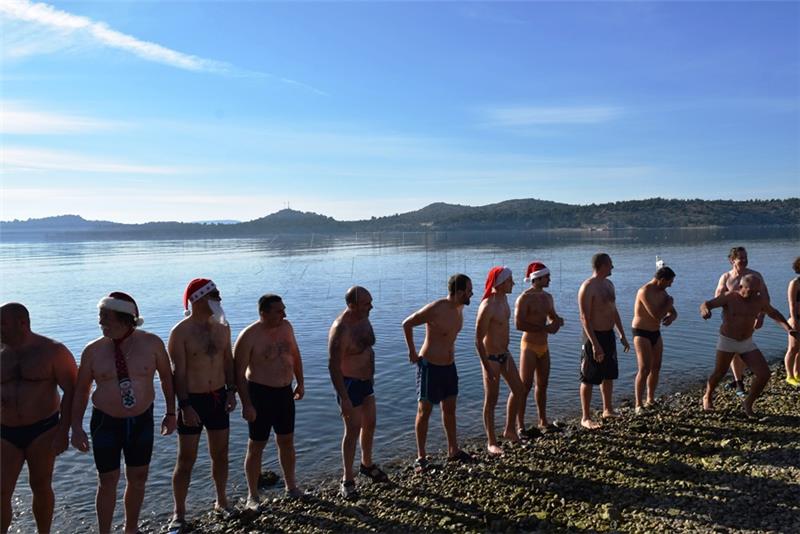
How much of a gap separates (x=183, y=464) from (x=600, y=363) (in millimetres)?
5427

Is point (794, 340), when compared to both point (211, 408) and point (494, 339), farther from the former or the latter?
point (211, 408)

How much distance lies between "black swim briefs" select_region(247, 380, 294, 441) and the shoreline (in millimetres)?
898

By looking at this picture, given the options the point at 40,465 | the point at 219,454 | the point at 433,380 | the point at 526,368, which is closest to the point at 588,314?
the point at 526,368

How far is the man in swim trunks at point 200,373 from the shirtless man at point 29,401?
2.95ft

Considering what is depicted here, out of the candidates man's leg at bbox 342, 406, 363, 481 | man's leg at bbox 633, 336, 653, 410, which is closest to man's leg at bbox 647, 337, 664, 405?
man's leg at bbox 633, 336, 653, 410

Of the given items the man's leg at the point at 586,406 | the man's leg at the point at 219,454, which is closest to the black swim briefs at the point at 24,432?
the man's leg at the point at 219,454

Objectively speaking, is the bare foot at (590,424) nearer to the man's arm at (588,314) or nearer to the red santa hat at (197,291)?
the man's arm at (588,314)

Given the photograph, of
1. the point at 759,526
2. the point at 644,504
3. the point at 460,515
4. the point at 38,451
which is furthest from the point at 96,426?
the point at 759,526

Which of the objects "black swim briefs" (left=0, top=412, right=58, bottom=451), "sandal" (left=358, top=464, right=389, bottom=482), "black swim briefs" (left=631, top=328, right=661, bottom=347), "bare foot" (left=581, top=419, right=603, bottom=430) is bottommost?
"sandal" (left=358, top=464, right=389, bottom=482)

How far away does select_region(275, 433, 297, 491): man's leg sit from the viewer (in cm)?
612

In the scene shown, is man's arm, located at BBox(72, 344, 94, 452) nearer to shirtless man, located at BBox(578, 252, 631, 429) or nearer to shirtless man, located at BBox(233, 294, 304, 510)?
shirtless man, located at BBox(233, 294, 304, 510)

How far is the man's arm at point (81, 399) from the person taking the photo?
4797mm

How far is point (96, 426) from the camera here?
4.93 meters

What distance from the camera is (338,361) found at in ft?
20.1
